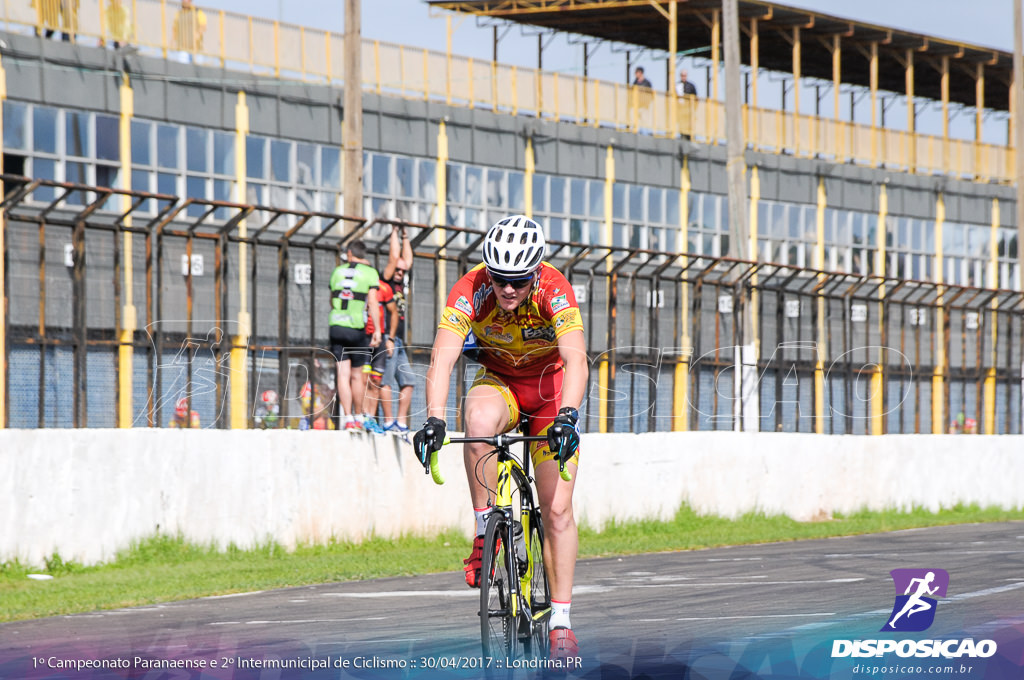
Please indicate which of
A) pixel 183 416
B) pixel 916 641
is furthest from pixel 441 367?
pixel 183 416

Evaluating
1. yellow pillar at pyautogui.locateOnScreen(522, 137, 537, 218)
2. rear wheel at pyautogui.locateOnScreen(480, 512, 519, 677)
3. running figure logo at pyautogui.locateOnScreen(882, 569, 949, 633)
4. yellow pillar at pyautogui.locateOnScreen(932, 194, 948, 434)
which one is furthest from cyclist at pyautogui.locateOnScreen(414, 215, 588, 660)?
yellow pillar at pyautogui.locateOnScreen(522, 137, 537, 218)

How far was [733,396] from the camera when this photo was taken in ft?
65.1

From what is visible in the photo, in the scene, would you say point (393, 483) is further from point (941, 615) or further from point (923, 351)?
point (923, 351)

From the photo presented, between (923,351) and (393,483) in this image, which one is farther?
(923,351)

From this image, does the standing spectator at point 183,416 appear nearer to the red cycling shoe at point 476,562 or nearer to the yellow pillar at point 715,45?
the red cycling shoe at point 476,562

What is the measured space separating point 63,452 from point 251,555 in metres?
2.10

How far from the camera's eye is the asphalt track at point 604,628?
6969 mm

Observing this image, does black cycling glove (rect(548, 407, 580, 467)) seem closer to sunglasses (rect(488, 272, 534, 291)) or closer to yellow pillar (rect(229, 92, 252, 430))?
sunglasses (rect(488, 272, 534, 291))

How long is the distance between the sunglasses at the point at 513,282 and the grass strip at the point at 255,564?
4.33m

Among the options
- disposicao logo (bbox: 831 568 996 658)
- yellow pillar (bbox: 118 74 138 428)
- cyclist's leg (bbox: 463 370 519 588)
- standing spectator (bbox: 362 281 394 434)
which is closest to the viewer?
cyclist's leg (bbox: 463 370 519 588)

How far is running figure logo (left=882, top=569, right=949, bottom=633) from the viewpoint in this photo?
8.18 m

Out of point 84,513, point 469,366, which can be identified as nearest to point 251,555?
point 84,513

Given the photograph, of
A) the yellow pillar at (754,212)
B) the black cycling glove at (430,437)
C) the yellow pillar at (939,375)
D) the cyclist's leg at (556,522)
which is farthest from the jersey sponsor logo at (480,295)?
the yellow pillar at (754,212)

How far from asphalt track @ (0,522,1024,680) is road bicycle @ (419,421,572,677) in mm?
194
